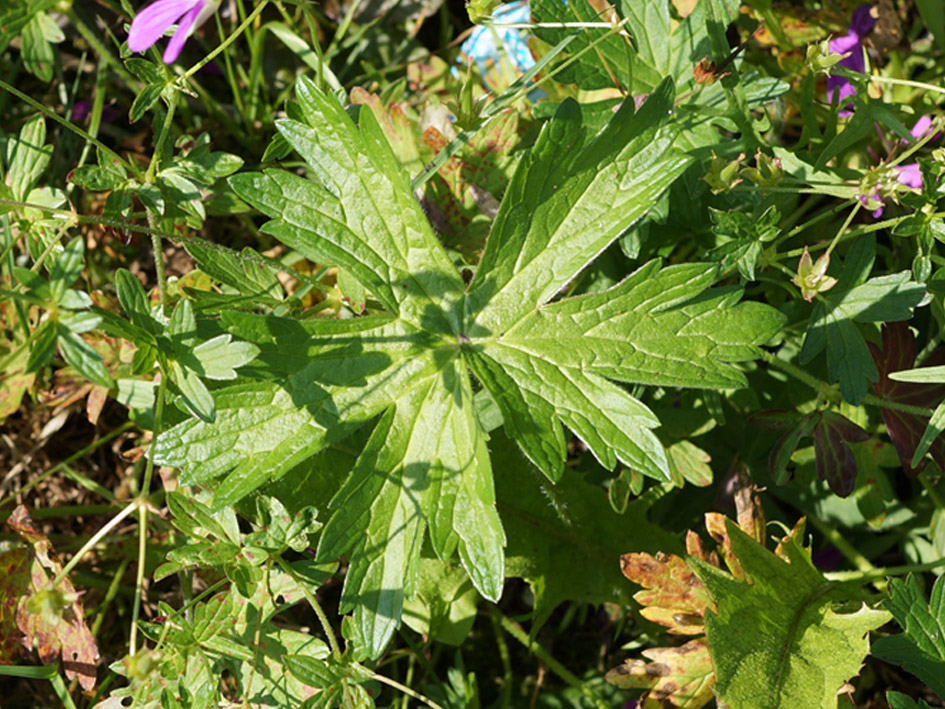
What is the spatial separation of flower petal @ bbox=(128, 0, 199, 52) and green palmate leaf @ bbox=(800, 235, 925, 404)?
4.63ft

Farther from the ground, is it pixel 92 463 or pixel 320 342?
pixel 320 342

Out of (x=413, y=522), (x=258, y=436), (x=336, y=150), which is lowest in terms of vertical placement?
(x=413, y=522)

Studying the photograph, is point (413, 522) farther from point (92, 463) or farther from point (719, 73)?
point (92, 463)

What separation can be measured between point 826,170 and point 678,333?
64 cm

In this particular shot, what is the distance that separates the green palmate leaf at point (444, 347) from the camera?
69.1 inches

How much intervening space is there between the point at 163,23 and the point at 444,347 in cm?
81

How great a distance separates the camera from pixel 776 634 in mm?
2018

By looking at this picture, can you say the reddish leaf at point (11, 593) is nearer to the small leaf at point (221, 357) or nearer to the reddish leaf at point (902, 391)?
the small leaf at point (221, 357)

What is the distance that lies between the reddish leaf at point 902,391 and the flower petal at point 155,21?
1.66 m

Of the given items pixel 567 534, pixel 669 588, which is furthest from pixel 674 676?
pixel 567 534

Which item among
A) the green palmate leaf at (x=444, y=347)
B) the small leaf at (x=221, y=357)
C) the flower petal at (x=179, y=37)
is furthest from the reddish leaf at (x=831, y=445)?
the flower petal at (x=179, y=37)

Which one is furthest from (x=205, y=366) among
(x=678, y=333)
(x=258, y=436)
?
(x=678, y=333)

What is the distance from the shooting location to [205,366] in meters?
1.61

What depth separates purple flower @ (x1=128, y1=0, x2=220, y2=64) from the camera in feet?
5.10
